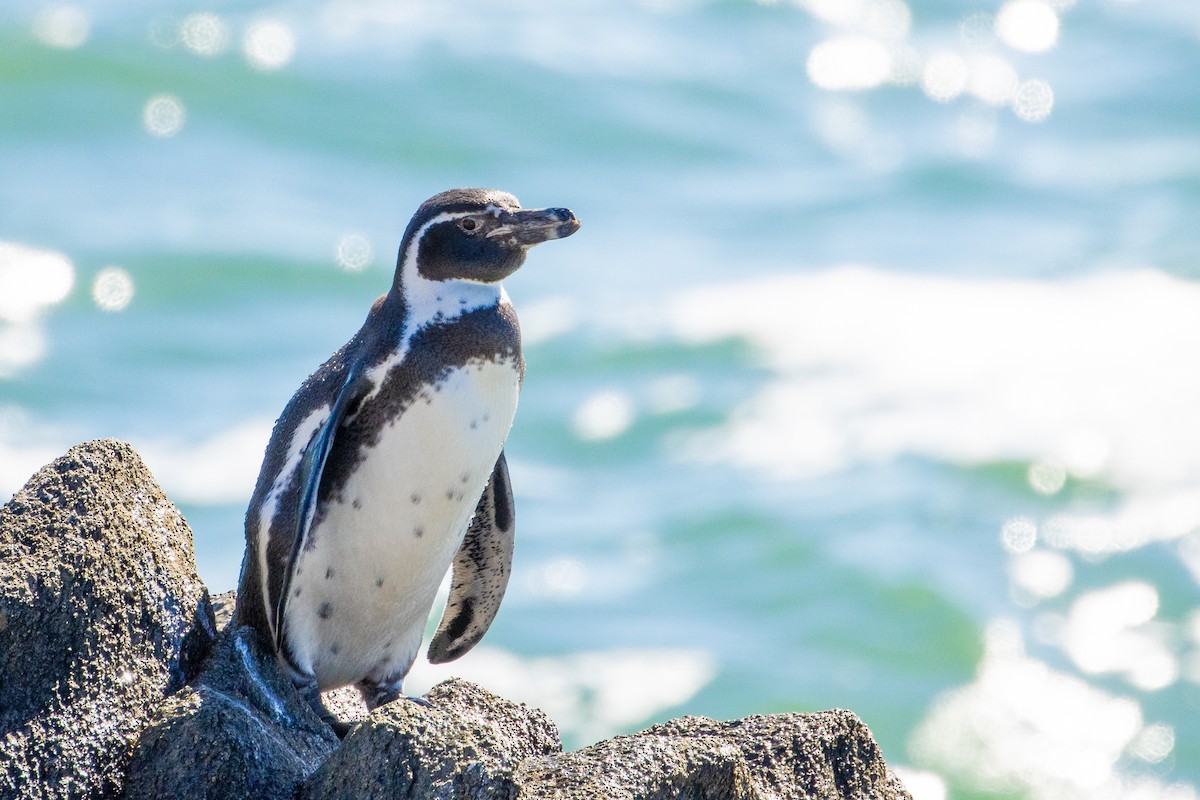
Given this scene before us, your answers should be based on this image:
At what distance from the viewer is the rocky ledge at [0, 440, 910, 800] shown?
3551mm

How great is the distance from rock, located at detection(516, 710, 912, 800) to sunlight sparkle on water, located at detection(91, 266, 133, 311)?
43.0ft

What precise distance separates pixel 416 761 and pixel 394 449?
146cm

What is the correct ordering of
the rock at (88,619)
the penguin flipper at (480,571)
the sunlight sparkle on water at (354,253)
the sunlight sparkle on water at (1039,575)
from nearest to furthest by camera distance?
the rock at (88,619)
the penguin flipper at (480,571)
the sunlight sparkle on water at (1039,575)
the sunlight sparkle on water at (354,253)

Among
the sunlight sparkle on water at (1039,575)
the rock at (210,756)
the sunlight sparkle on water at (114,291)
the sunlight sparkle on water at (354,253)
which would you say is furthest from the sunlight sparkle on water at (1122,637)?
the rock at (210,756)

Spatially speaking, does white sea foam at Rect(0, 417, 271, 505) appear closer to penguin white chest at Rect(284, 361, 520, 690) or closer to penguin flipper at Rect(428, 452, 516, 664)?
penguin flipper at Rect(428, 452, 516, 664)

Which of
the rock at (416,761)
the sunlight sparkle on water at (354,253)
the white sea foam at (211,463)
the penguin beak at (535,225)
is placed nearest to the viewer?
the rock at (416,761)

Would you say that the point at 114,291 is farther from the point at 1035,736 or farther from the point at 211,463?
the point at 1035,736

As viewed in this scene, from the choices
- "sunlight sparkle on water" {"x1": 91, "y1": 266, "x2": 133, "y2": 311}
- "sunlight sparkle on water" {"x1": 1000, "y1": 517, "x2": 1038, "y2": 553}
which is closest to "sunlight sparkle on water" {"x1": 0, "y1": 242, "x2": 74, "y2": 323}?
"sunlight sparkle on water" {"x1": 91, "y1": 266, "x2": 133, "y2": 311}

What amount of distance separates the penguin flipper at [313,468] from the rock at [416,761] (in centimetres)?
116

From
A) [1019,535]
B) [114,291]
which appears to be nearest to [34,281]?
[114,291]

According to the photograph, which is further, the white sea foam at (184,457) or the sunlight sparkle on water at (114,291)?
the sunlight sparkle on water at (114,291)

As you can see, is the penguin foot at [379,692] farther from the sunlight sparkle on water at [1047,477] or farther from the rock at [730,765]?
the sunlight sparkle on water at [1047,477]

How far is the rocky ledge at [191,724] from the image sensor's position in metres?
3.55

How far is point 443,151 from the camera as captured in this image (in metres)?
20.0
